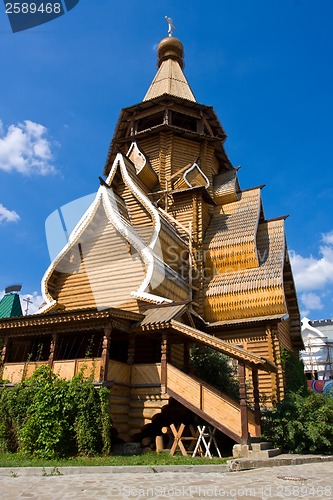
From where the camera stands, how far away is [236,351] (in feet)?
35.8

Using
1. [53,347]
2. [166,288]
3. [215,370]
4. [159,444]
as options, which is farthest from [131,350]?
[215,370]

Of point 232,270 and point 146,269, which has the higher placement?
point 232,270

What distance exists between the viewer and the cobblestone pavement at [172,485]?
604 centimetres

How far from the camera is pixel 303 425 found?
1123cm

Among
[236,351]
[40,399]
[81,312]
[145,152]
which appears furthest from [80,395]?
[145,152]

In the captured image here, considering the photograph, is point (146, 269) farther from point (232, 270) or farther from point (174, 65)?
point (174, 65)

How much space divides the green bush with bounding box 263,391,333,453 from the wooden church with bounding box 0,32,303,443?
63cm

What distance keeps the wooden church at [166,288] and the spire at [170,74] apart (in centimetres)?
23

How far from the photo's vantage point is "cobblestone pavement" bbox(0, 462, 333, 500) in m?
6.04

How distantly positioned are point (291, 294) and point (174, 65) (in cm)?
1886

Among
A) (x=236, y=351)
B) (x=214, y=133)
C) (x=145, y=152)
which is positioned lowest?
(x=236, y=351)

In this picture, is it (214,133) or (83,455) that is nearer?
(83,455)

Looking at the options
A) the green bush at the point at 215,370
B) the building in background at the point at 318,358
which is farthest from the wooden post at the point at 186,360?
the building in background at the point at 318,358

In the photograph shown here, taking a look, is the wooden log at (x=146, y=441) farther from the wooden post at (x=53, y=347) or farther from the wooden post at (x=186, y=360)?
the wooden post at (x=53, y=347)
